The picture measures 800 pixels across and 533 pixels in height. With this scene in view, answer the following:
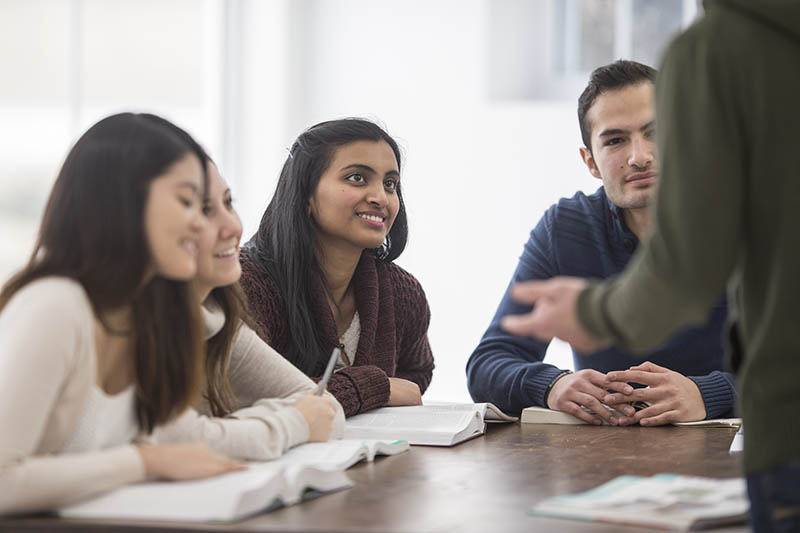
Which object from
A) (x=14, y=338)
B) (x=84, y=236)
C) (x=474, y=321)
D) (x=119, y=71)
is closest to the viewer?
(x=14, y=338)

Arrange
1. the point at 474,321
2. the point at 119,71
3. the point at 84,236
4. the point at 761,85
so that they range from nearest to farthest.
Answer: the point at 761,85, the point at 84,236, the point at 119,71, the point at 474,321

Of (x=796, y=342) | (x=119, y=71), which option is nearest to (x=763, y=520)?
(x=796, y=342)

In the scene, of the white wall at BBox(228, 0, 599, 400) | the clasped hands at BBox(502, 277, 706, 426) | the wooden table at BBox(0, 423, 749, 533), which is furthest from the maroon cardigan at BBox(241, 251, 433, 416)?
the white wall at BBox(228, 0, 599, 400)

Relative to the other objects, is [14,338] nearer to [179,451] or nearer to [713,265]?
[179,451]

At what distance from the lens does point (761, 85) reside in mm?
919

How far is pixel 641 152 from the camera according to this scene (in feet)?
7.43

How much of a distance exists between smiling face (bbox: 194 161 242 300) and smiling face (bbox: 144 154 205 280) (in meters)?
0.16

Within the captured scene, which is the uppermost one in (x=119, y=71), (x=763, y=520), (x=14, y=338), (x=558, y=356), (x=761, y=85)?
(x=119, y=71)

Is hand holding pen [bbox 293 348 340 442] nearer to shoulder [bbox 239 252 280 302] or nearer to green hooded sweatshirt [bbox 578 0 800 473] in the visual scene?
shoulder [bbox 239 252 280 302]

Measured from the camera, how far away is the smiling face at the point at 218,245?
1.46 metres

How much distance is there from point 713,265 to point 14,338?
0.74 meters

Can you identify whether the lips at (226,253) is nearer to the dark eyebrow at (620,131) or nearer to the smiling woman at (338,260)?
the smiling woman at (338,260)

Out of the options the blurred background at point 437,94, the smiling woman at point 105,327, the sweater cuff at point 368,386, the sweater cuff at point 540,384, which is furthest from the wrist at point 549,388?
the blurred background at point 437,94

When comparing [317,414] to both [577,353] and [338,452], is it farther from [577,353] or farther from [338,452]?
[577,353]
